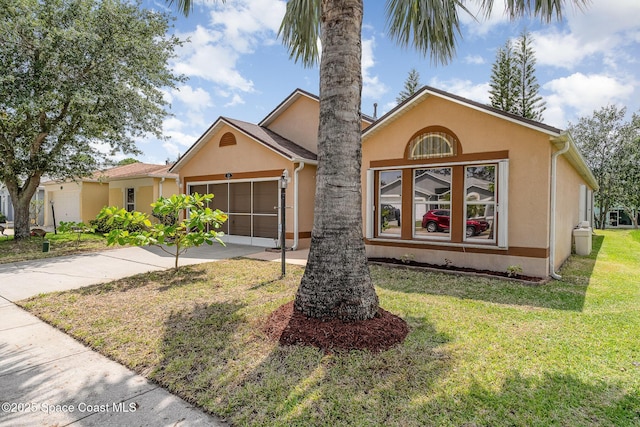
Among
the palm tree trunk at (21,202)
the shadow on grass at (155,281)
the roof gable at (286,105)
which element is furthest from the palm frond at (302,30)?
the palm tree trunk at (21,202)

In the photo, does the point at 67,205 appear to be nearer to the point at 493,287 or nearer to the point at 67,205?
the point at 67,205

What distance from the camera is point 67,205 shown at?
2403 cm

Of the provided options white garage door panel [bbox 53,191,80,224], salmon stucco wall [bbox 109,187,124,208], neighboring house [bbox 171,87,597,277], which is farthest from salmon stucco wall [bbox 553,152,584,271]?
white garage door panel [bbox 53,191,80,224]

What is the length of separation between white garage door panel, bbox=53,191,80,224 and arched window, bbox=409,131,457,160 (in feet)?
75.4

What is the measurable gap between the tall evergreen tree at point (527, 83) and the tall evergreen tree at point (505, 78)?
0.37 m

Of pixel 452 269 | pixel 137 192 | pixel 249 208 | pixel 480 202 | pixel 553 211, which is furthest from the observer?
pixel 137 192

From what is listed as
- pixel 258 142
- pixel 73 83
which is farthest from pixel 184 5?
pixel 73 83

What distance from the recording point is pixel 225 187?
596 inches

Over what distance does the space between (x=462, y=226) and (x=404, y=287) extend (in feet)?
8.78

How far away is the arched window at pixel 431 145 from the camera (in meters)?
8.81

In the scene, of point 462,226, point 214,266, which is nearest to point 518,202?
point 462,226

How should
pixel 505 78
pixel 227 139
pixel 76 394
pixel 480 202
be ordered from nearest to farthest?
pixel 76 394, pixel 480 202, pixel 227 139, pixel 505 78

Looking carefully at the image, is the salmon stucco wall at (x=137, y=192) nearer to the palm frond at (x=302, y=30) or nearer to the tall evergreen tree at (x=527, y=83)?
the palm frond at (x=302, y=30)

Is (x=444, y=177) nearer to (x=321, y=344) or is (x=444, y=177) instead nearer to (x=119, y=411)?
(x=321, y=344)
